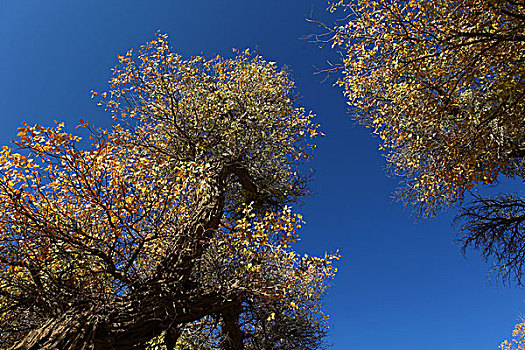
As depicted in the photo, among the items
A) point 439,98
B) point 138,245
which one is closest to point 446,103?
point 439,98

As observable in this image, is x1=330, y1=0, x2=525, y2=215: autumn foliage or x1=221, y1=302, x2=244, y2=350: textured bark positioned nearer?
x1=330, y1=0, x2=525, y2=215: autumn foliage

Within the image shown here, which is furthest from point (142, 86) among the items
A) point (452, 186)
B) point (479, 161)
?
point (452, 186)

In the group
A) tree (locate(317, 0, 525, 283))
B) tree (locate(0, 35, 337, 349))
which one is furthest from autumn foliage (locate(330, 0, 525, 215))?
tree (locate(0, 35, 337, 349))

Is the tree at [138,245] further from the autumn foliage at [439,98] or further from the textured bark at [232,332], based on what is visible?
the autumn foliage at [439,98]

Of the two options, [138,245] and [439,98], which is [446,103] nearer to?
[439,98]

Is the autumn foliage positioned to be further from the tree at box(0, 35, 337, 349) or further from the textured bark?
the textured bark

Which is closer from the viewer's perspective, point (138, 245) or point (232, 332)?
point (138, 245)

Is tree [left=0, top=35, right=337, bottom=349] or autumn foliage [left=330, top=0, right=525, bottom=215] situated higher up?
autumn foliage [left=330, top=0, right=525, bottom=215]

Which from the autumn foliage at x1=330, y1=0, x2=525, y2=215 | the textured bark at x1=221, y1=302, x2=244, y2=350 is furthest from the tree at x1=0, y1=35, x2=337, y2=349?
the autumn foliage at x1=330, y1=0, x2=525, y2=215

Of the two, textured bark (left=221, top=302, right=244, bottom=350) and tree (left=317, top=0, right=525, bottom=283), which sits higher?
tree (left=317, top=0, right=525, bottom=283)

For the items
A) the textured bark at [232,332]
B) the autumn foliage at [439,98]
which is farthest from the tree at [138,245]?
the autumn foliage at [439,98]

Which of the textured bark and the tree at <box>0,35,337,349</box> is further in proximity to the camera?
the textured bark

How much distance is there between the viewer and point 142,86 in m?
8.48

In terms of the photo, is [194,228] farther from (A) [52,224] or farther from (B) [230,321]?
(B) [230,321]
